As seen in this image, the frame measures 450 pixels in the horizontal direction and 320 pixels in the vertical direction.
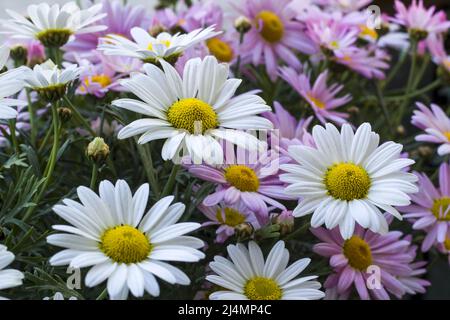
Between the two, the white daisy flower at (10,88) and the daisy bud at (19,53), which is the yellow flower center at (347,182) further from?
the daisy bud at (19,53)

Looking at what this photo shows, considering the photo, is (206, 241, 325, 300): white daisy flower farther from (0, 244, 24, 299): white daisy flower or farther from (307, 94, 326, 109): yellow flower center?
(307, 94, 326, 109): yellow flower center

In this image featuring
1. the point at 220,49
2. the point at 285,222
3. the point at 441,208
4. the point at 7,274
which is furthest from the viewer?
the point at 220,49

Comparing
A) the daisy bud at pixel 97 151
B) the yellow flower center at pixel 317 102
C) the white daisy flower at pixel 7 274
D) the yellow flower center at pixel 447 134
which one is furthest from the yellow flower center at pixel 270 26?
the white daisy flower at pixel 7 274

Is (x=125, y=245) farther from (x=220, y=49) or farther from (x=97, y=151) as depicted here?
(x=220, y=49)

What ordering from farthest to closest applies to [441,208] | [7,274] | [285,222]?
[441,208]
[285,222]
[7,274]

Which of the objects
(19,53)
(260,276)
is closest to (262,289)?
(260,276)
